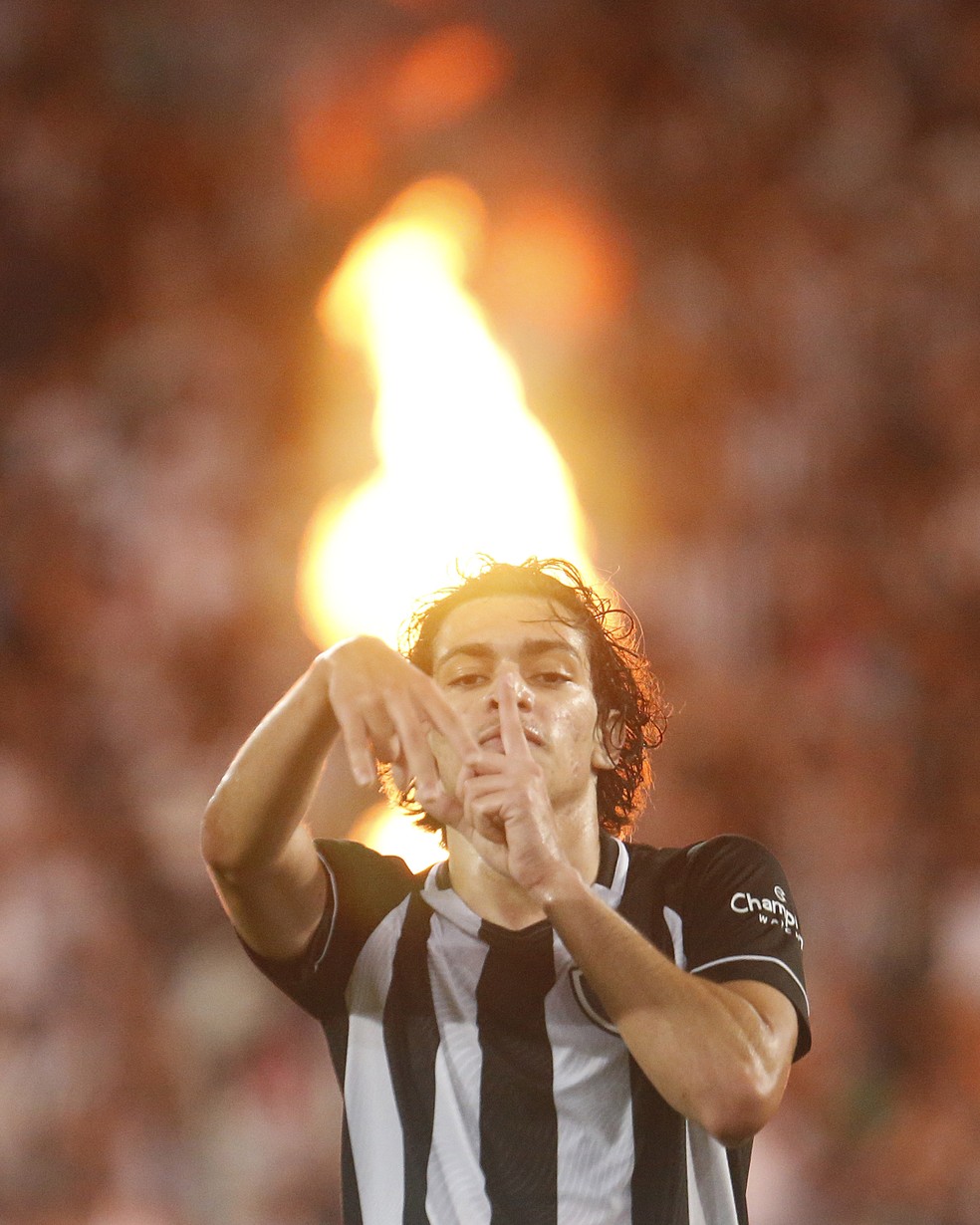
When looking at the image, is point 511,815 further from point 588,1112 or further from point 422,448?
point 422,448

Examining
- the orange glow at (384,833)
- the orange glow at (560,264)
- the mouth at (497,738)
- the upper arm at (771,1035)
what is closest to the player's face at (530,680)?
the mouth at (497,738)

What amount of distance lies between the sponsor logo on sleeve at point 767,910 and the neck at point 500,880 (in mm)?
228

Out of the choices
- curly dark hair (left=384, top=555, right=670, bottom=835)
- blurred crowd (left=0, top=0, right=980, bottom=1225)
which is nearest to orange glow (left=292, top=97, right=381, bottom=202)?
blurred crowd (left=0, top=0, right=980, bottom=1225)

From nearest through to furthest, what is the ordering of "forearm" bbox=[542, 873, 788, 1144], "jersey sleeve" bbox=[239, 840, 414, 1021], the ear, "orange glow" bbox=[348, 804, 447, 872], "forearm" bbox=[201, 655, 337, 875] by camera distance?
"forearm" bbox=[542, 873, 788, 1144] → "forearm" bbox=[201, 655, 337, 875] → "jersey sleeve" bbox=[239, 840, 414, 1021] → the ear → "orange glow" bbox=[348, 804, 447, 872]

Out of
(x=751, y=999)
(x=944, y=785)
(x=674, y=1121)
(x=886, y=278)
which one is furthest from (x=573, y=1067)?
(x=886, y=278)

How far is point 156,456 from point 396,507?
1.45 m

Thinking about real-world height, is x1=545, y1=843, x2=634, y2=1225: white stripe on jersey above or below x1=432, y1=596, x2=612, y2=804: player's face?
below

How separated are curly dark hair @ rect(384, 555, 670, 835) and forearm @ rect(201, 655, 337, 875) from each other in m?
0.47

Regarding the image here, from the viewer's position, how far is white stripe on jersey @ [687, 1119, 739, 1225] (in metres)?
1.93

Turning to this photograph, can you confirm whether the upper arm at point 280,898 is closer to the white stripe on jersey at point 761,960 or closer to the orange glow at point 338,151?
the white stripe on jersey at point 761,960

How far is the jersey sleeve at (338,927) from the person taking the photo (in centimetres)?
201

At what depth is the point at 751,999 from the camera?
183cm

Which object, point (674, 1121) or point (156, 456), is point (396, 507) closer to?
point (156, 456)

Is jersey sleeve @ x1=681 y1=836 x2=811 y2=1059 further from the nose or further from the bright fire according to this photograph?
the bright fire
